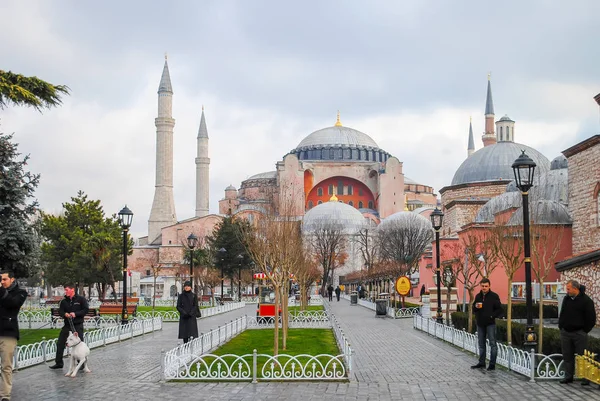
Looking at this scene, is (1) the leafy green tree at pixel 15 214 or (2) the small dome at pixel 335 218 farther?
(2) the small dome at pixel 335 218

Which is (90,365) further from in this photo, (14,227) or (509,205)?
(509,205)

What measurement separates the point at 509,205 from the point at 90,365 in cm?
2604

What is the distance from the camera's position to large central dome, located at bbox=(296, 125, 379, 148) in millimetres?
84812

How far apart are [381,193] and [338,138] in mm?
11316

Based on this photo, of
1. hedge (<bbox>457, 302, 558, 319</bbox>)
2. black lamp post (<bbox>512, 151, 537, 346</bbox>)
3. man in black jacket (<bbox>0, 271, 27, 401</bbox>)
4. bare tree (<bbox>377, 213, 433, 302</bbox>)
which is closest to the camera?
man in black jacket (<bbox>0, 271, 27, 401</bbox>)

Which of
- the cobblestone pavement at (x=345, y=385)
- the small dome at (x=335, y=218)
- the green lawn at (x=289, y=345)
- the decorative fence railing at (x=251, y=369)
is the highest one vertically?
the small dome at (x=335, y=218)

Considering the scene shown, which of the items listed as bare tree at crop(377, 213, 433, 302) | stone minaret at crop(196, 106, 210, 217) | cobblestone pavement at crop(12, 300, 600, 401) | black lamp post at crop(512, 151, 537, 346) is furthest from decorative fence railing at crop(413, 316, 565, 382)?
stone minaret at crop(196, 106, 210, 217)

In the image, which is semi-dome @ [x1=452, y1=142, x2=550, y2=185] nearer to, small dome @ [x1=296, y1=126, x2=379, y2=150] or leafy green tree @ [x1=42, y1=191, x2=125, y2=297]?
leafy green tree @ [x1=42, y1=191, x2=125, y2=297]

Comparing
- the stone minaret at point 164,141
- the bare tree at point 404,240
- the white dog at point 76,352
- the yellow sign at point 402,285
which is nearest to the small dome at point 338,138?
the stone minaret at point 164,141

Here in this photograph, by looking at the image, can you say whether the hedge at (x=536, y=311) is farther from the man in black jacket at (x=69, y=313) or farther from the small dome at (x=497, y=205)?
the small dome at (x=497, y=205)

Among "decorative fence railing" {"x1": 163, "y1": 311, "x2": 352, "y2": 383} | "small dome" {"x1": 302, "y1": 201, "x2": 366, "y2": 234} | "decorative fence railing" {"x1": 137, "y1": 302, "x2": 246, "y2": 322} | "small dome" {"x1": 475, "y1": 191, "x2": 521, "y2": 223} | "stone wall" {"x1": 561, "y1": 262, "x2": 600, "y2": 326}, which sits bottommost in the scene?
"decorative fence railing" {"x1": 137, "y1": 302, "x2": 246, "y2": 322}

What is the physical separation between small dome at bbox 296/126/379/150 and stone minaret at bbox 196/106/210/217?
12169mm

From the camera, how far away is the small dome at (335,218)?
64312mm

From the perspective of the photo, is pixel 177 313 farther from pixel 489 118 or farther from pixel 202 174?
pixel 202 174
